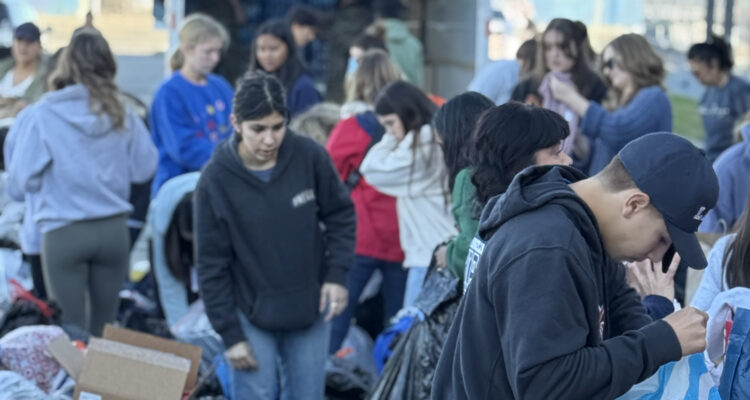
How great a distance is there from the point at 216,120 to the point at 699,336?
4385 millimetres

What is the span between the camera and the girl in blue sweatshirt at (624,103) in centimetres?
520

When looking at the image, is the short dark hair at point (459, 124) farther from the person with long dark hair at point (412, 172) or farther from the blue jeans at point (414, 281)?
the blue jeans at point (414, 281)

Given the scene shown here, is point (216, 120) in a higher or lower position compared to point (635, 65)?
lower

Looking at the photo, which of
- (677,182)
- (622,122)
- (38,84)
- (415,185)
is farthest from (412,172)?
(38,84)

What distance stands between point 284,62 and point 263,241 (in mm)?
2894

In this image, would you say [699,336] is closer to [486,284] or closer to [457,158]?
[486,284]

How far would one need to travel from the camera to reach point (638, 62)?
537 centimetres

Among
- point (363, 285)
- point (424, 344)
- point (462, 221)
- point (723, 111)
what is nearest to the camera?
point (462, 221)

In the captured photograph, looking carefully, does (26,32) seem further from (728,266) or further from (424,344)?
(728,266)

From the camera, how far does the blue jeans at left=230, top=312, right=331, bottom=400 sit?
420cm

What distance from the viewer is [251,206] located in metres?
4.07

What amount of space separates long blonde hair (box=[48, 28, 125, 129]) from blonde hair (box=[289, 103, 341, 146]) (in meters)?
1.25

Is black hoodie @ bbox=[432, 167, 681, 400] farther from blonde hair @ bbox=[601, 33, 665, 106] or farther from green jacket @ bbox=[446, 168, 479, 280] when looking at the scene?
blonde hair @ bbox=[601, 33, 665, 106]

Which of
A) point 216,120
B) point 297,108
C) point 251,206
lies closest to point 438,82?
point 297,108
